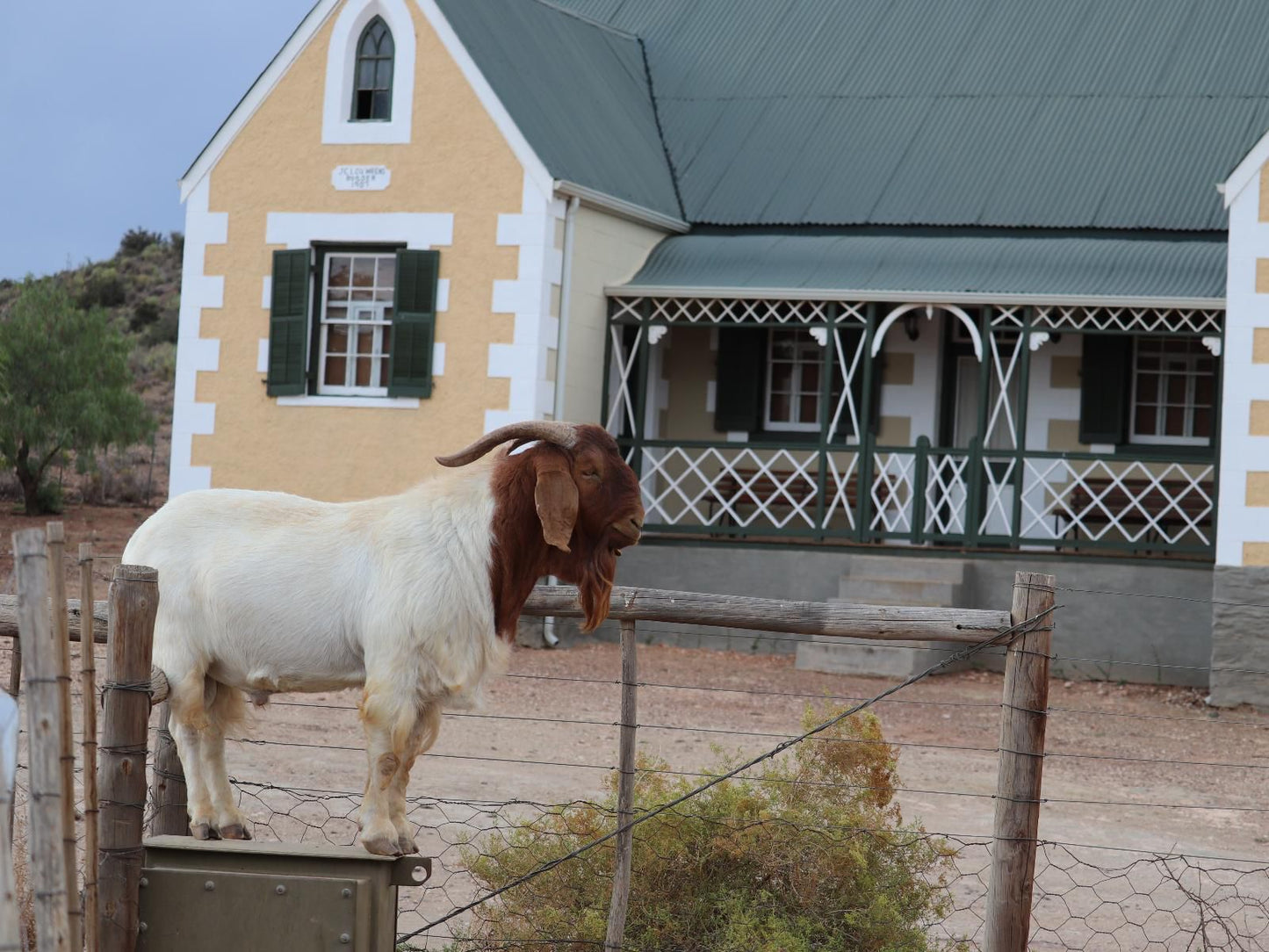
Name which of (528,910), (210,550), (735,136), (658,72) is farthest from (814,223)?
(210,550)

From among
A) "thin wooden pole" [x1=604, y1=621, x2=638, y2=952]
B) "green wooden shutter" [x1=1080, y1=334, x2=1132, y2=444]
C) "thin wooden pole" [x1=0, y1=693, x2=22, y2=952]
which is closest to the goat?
"thin wooden pole" [x1=604, y1=621, x2=638, y2=952]

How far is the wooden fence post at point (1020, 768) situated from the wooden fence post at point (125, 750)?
2.69 m

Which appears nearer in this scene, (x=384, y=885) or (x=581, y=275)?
(x=384, y=885)

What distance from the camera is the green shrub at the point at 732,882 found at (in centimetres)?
599

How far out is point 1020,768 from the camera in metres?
5.61

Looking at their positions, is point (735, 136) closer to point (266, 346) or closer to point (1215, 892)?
point (266, 346)

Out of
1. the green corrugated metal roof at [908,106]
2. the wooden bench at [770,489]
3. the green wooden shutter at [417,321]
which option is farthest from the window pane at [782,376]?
the green wooden shutter at [417,321]

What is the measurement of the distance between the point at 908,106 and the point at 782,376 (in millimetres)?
3439

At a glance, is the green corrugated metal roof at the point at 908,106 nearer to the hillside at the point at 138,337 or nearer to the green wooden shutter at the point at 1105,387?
the green wooden shutter at the point at 1105,387

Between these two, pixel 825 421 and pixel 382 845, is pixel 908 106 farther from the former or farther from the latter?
pixel 382 845

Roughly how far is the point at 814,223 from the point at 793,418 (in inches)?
85.4

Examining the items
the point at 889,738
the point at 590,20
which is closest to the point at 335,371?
the point at 590,20

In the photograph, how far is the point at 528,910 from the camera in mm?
6172

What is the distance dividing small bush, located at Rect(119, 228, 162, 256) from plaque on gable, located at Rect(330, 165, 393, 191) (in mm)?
38194
